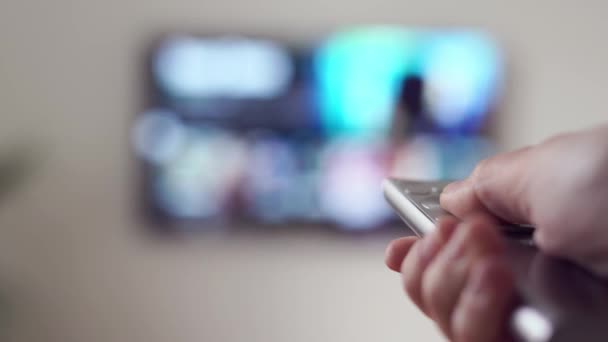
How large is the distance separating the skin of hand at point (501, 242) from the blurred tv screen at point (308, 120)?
1.14 m

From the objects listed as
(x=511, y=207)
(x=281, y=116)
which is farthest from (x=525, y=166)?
(x=281, y=116)

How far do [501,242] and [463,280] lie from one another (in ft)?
0.10

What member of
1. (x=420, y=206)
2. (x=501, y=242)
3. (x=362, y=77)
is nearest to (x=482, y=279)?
(x=501, y=242)

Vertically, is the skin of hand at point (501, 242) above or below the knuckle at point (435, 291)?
above

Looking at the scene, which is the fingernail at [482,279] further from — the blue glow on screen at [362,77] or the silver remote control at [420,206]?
the blue glow on screen at [362,77]

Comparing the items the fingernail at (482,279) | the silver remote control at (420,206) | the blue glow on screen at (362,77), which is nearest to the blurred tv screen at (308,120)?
the blue glow on screen at (362,77)

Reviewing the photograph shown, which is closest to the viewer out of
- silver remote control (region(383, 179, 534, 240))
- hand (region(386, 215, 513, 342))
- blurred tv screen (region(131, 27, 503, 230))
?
hand (region(386, 215, 513, 342))

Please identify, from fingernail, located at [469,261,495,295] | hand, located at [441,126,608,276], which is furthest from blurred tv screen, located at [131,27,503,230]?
fingernail, located at [469,261,495,295]

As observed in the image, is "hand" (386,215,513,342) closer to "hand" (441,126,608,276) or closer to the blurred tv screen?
"hand" (441,126,608,276)

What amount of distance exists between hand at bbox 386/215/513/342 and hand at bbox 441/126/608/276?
0.15 feet

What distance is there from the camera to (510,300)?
0.27 metres

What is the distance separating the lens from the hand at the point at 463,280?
0.28m

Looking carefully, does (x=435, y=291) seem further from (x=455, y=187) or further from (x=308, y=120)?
(x=308, y=120)

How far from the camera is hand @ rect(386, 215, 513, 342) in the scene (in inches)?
11.1
